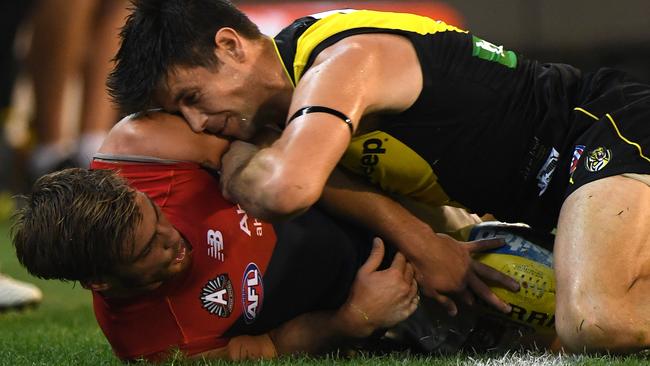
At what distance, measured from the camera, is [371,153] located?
373 cm

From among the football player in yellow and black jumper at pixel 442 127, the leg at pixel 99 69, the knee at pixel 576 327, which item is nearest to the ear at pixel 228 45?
the football player in yellow and black jumper at pixel 442 127

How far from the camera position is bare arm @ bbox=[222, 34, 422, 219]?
324 cm

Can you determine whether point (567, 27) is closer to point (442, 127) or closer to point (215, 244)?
point (442, 127)

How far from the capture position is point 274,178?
10.6ft

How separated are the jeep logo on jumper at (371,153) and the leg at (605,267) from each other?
573mm

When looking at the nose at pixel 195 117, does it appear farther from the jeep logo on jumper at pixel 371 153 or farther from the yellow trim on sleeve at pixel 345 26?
the jeep logo on jumper at pixel 371 153

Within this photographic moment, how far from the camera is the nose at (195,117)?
12.2 ft

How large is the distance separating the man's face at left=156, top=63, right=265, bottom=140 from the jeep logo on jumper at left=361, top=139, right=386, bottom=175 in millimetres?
344

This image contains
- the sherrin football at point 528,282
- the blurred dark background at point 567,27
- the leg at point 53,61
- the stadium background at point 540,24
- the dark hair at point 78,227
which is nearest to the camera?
the dark hair at point 78,227

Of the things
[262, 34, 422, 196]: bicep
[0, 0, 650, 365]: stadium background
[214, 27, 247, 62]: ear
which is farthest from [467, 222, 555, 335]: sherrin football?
[0, 0, 650, 365]: stadium background

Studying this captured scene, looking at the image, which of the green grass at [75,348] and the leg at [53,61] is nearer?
the green grass at [75,348]

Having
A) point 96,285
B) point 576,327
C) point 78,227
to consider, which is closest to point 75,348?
point 96,285

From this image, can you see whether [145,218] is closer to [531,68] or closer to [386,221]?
[386,221]

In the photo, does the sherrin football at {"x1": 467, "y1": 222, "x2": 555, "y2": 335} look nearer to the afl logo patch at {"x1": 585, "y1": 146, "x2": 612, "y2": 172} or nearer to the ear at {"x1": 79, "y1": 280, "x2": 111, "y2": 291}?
the afl logo patch at {"x1": 585, "y1": 146, "x2": 612, "y2": 172}
